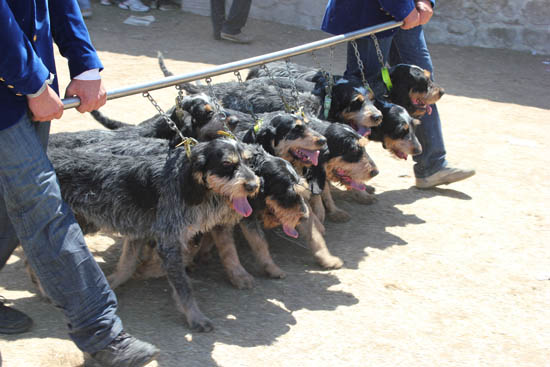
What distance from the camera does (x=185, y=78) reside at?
3.37 metres

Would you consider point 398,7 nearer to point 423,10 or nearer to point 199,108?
point 423,10

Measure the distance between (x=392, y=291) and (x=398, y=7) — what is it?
84.2 inches

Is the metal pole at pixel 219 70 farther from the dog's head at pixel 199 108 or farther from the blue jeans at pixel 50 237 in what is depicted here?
the dog's head at pixel 199 108

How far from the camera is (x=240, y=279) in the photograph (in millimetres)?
3795

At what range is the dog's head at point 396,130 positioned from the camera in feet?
15.3

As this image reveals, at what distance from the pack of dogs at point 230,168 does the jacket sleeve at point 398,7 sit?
1.47ft

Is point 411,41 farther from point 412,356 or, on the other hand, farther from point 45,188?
point 45,188

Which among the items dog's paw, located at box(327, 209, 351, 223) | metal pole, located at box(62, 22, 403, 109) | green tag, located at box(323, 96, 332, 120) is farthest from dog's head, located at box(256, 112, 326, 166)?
dog's paw, located at box(327, 209, 351, 223)

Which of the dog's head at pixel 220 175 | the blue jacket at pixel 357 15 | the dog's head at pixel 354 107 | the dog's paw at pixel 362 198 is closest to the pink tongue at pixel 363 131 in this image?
the dog's head at pixel 354 107

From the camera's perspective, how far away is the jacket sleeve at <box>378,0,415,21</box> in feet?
15.1

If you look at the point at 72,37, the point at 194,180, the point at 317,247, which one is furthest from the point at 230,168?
the point at 317,247

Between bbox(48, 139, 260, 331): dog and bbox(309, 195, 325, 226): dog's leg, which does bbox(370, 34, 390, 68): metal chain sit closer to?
bbox(309, 195, 325, 226): dog's leg

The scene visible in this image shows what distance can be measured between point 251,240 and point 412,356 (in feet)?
4.19

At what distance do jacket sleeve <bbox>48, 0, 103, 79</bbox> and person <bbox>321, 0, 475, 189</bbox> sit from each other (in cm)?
253
